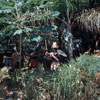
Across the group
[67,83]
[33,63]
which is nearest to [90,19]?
[33,63]

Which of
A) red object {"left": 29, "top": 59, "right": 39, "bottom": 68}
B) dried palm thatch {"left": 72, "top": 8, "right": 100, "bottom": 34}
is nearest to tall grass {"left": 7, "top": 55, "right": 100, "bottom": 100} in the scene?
red object {"left": 29, "top": 59, "right": 39, "bottom": 68}

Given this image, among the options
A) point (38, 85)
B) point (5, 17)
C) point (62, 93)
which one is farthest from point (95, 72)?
point (5, 17)

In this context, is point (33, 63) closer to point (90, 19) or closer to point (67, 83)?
point (67, 83)

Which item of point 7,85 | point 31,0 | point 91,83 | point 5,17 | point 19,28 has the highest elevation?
point 31,0

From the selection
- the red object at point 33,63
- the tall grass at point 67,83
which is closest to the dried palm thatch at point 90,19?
the tall grass at point 67,83

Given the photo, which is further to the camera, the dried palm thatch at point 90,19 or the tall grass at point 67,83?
the dried palm thatch at point 90,19

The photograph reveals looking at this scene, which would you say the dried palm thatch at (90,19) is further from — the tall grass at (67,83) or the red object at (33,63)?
the red object at (33,63)

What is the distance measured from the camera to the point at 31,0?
487cm

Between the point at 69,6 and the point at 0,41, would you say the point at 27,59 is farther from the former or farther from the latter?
the point at 69,6

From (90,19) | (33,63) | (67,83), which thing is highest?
(90,19)

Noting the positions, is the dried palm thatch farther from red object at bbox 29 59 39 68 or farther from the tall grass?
red object at bbox 29 59 39 68

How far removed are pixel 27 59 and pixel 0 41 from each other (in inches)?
69.3

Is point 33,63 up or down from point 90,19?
down

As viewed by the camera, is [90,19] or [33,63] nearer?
[90,19]
